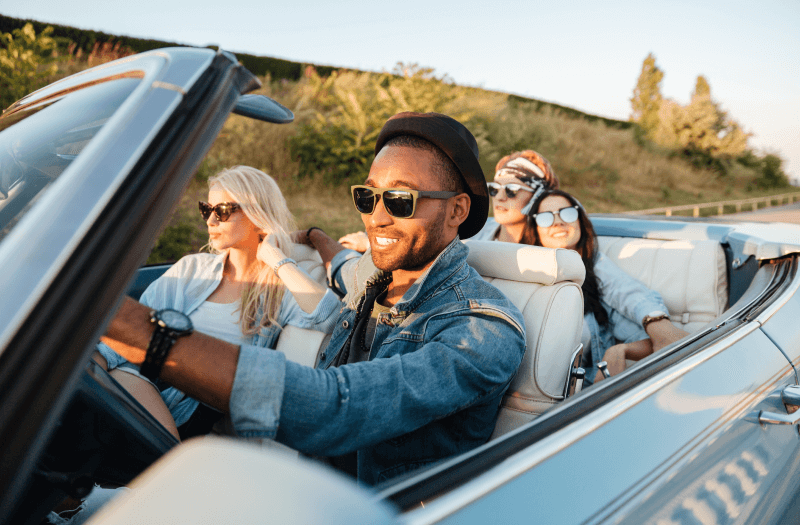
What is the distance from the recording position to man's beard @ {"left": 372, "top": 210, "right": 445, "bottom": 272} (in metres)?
1.84

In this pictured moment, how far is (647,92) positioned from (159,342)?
40.3 m

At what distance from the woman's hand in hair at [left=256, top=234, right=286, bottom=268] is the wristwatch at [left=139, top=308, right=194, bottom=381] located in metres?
1.55

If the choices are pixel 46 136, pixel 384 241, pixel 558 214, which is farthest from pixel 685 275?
pixel 46 136

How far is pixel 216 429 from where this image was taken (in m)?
2.12

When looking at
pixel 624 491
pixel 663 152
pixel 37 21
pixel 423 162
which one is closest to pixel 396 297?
pixel 423 162

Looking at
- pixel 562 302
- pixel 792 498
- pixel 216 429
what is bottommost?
pixel 216 429

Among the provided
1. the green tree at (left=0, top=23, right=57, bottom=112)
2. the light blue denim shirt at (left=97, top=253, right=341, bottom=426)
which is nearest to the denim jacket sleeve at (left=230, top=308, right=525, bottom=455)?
the light blue denim shirt at (left=97, top=253, right=341, bottom=426)

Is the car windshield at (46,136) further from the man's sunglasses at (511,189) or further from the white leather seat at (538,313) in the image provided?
the man's sunglasses at (511,189)

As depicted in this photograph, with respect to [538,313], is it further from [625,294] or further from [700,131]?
[700,131]

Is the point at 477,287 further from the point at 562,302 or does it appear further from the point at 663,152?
the point at 663,152

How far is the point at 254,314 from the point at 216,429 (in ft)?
1.95

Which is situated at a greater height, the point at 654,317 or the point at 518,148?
the point at 518,148

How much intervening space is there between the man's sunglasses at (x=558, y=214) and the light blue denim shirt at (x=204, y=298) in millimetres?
1588

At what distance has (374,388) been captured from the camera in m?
1.23
